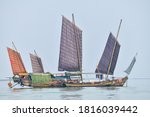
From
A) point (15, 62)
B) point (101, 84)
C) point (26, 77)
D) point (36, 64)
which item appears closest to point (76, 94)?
point (101, 84)

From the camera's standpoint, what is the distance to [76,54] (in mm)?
48938

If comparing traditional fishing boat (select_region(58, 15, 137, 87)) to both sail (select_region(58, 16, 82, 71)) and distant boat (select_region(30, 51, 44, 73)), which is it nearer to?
sail (select_region(58, 16, 82, 71))

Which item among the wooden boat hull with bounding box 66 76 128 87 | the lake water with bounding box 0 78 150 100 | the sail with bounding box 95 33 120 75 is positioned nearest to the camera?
the lake water with bounding box 0 78 150 100

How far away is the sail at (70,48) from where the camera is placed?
4775 centimetres

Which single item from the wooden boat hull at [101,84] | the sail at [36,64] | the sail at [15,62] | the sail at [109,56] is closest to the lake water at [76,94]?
the wooden boat hull at [101,84]

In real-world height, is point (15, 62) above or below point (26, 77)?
above

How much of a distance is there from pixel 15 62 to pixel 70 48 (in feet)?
27.3

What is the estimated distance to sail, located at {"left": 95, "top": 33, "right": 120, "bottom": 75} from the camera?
47500mm

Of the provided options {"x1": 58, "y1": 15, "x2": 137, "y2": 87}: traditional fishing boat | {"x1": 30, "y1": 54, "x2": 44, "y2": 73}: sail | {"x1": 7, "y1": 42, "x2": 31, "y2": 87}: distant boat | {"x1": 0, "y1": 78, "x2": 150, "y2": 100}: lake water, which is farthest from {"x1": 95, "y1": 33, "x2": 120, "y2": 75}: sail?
{"x1": 30, "y1": 54, "x2": 44, "y2": 73}: sail

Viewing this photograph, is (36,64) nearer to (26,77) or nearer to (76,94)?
(26,77)

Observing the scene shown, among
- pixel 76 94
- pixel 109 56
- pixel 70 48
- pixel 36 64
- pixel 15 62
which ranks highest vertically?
pixel 70 48

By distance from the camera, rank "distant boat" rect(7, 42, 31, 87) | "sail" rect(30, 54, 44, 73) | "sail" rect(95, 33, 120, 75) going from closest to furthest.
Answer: "sail" rect(95, 33, 120, 75), "distant boat" rect(7, 42, 31, 87), "sail" rect(30, 54, 44, 73)

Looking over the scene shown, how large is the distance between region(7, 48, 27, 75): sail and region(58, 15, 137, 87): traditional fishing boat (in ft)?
23.0

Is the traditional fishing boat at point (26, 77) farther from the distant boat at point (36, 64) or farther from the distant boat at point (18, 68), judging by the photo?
the distant boat at point (36, 64)
